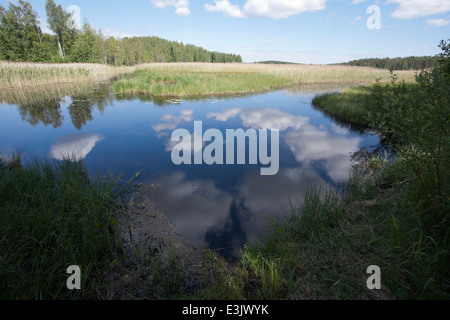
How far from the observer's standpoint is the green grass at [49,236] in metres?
2.24

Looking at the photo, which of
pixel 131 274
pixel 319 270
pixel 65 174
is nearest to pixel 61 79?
pixel 65 174

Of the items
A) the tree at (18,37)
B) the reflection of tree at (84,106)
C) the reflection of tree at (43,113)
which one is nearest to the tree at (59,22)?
the tree at (18,37)

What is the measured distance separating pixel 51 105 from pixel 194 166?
39.9ft

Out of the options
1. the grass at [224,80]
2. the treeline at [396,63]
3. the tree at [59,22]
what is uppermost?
the tree at [59,22]

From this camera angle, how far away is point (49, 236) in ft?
9.35

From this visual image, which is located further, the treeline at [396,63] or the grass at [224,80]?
the treeline at [396,63]

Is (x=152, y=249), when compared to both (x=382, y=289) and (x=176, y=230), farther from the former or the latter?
(x=382, y=289)

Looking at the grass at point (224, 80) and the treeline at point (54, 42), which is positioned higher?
the treeline at point (54, 42)

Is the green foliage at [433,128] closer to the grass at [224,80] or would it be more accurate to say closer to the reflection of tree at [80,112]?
the reflection of tree at [80,112]

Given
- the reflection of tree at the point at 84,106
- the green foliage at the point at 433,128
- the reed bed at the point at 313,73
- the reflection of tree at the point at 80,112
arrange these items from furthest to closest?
the reed bed at the point at 313,73, the reflection of tree at the point at 84,106, the reflection of tree at the point at 80,112, the green foliage at the point at 433,128

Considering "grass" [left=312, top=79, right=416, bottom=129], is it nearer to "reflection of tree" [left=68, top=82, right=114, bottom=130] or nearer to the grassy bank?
"reflection of tree" [left=68, top=82, right=114, bottom=130]

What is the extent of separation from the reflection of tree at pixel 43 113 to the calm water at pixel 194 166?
0.15 ft

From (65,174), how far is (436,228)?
19.8 feet

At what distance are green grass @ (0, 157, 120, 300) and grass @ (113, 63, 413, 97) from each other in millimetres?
14096
